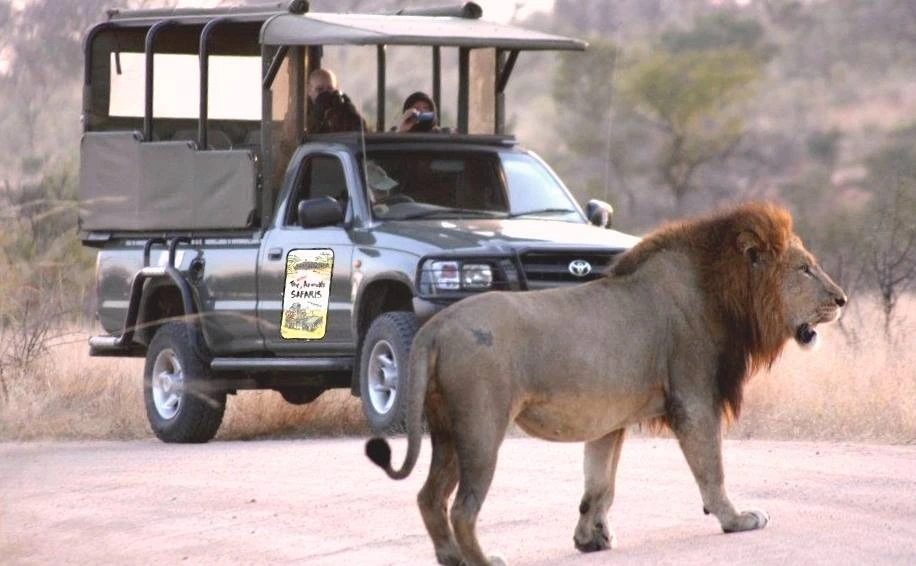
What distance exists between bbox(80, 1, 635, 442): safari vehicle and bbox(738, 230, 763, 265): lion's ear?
3.49 metres

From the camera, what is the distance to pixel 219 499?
34.4 ft

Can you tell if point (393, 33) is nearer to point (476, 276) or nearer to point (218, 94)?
point (476, 276)

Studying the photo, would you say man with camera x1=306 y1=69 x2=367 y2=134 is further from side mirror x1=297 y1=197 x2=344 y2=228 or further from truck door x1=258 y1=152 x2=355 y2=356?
side mirror x1=297 y1=197 x2=344 y2=228

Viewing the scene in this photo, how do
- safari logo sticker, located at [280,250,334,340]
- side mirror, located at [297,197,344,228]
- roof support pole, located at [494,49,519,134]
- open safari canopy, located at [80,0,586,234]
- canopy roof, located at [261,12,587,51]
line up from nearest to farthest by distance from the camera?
side mirror, located at [297,197,344,228] → canopy roof, located at [261,12,587,51] → safari logo sticker, located at [280,250,334,340] → open safari canopy, located at [80,0,586,234] → roof support pole, located at [494,49,519,134]

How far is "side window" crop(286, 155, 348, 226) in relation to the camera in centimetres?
1433

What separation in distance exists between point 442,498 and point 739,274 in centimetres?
189

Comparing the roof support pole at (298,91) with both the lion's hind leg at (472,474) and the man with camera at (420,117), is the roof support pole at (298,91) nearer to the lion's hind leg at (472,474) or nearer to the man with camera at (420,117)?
the man with camera at (420,117)

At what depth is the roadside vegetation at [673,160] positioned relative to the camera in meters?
13.0

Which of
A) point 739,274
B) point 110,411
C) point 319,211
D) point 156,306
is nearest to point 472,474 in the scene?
point 739,274

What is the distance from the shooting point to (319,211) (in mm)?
13586

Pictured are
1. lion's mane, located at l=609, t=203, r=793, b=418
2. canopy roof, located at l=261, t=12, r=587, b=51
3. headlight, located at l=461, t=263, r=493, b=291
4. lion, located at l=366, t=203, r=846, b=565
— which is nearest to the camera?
lion, located at l=366, t=203, r=846, b=565

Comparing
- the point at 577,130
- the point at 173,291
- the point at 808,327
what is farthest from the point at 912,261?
the point at 577,130

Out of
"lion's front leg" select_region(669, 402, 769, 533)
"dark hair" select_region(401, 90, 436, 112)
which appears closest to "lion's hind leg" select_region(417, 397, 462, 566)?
"lion's front leg" select_region(669, 402, 769, 533)

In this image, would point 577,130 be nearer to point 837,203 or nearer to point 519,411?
point 837,203
